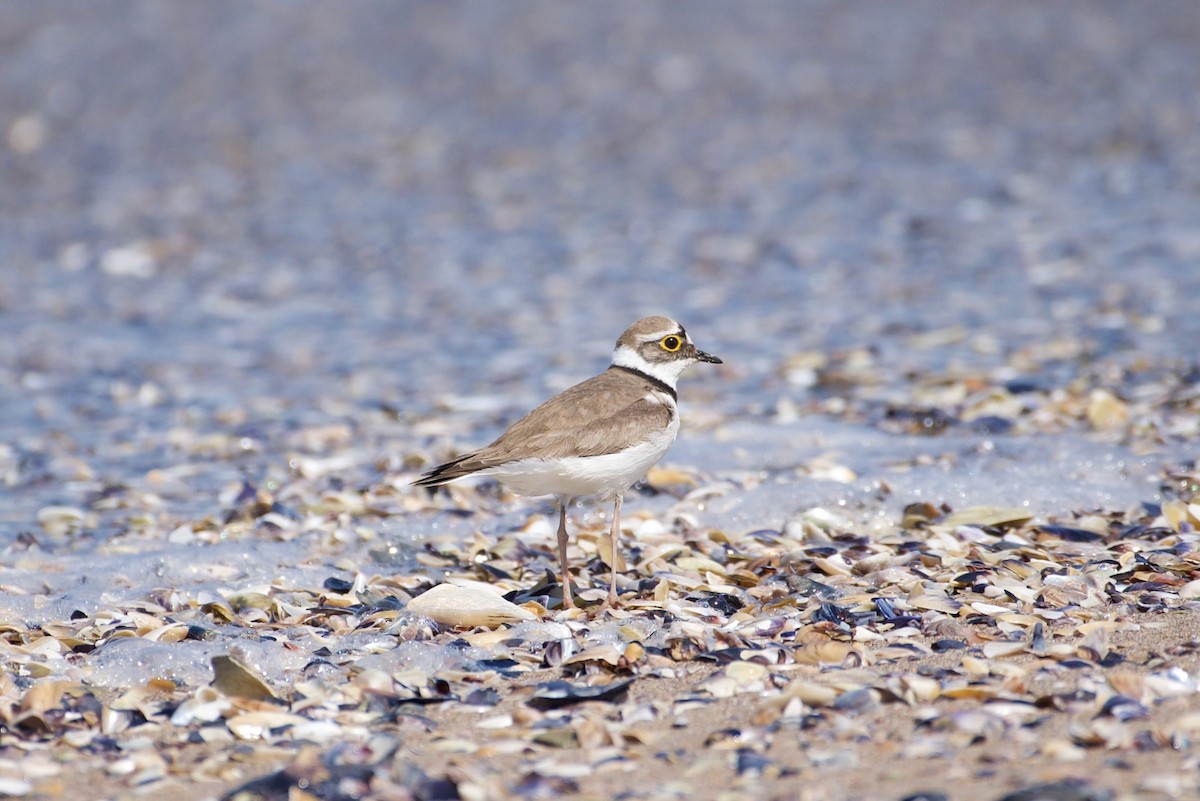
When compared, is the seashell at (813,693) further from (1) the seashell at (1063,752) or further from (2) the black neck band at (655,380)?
(2) the black neck band at (655,380)

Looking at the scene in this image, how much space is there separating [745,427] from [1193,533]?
3010 mm

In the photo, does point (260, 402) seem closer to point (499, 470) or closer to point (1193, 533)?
point (499, 470)

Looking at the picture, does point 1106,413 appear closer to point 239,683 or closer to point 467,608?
point 467,608

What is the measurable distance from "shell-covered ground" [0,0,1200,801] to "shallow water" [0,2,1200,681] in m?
0.06

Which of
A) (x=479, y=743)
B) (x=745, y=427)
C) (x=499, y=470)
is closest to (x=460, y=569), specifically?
(x=499, y=470)

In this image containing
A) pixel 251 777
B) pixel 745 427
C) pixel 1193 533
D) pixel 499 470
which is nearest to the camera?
pixel 251 777

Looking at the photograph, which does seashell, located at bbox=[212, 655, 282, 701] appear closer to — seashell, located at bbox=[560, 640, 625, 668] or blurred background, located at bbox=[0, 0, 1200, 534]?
seashell, located at bbox=[560, 640, 625, 668]

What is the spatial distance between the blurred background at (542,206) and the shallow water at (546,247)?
0.06m

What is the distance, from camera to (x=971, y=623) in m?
5.00

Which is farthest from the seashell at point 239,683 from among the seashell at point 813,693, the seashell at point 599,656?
the seashell at point 813,693

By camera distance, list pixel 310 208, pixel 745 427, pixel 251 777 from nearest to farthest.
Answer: pixel 251 777
pixel 745 427
pixel 310 208

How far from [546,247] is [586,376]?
15.1 ft

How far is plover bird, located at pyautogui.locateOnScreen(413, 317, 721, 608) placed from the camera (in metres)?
5.47

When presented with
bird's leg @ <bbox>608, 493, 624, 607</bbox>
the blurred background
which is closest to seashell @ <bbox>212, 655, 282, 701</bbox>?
bird's leg @ <bbox>608, 493, 624, 607</bbox>
